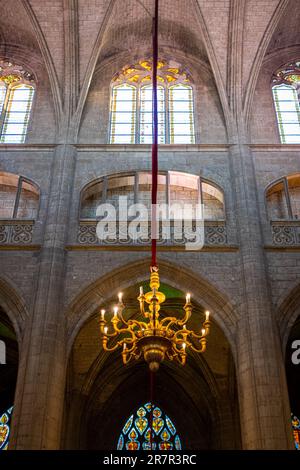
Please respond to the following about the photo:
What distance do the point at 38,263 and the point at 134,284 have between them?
230cm

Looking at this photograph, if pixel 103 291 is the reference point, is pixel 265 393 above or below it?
below

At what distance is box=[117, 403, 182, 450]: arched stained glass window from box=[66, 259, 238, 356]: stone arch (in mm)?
6188

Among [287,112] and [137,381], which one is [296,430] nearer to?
[137,381]

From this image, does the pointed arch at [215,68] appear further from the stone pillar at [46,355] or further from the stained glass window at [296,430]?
the stained glass window at [296,430]

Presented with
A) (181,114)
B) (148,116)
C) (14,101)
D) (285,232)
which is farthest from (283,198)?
(14,101)

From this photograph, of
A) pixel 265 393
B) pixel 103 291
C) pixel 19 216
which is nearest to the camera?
pixel 265 393

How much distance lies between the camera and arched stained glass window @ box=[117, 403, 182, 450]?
53.6ft

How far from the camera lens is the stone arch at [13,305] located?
11891mm

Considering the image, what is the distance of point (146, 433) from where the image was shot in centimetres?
1658

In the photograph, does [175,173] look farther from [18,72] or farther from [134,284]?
[18,72]

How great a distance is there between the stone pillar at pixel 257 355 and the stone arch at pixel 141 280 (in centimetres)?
46

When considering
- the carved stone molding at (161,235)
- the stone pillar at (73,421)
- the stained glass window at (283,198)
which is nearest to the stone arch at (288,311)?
the carved stone molding at (161,235)

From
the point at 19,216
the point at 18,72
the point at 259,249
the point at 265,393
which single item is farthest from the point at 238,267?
the point at 18,72

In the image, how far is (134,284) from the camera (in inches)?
501
